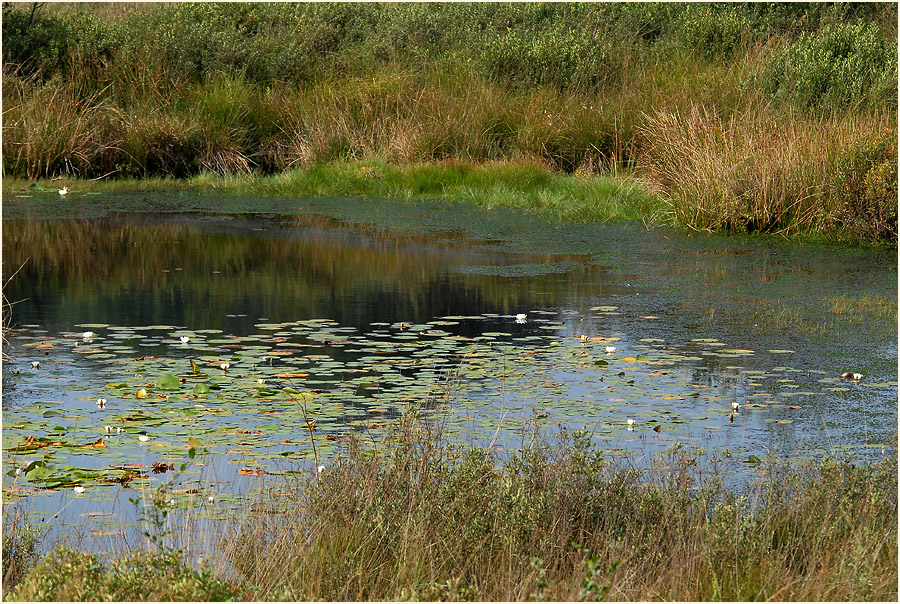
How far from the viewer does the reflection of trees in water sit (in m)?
9.83

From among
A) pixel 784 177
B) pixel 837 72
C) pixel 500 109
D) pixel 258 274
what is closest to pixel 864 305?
pixel 784 177

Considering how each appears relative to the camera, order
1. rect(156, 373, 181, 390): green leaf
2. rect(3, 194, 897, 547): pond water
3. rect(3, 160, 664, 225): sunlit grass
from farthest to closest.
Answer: rect(3, 160, 664, 225): sunlit grass, rect(156, 373, 181, 390): green leaf, rect(3, 194, 897, 547): pond water

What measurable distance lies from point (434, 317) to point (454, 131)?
10.7m

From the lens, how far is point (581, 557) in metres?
4.43

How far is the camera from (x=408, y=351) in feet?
26.4

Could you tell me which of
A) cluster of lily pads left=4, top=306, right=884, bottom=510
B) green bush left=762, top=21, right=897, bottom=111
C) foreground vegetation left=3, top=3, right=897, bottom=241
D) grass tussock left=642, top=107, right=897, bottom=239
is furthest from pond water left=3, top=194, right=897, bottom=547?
green bush left=762, top=21, right=897, bottom=111

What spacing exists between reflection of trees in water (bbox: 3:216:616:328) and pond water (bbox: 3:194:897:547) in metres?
0.05

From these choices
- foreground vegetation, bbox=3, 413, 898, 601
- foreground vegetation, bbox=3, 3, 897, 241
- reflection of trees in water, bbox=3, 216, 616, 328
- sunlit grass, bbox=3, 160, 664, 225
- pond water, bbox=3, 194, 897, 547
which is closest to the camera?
foreground vegetation, bbox=3, 413, 898, 601

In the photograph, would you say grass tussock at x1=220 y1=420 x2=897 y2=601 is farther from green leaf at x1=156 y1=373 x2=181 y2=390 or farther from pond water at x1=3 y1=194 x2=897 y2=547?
green leaf at x1=156 y1=373 x2=181 y2=390

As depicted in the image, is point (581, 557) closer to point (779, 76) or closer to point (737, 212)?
point (737, 212)

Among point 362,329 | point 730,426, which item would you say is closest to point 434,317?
point 362,329

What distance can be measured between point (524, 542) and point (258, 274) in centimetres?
770

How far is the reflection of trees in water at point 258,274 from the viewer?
9828mm

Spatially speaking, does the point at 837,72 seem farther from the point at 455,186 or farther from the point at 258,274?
the point at 258,274
